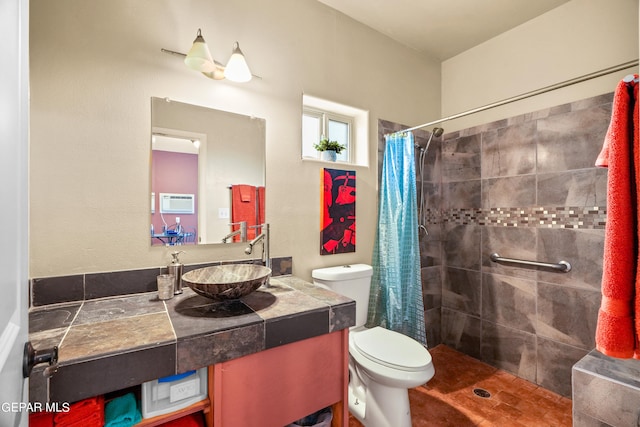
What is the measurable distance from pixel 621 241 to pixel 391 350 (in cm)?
111

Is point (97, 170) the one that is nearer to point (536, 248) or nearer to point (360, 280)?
point (360, 280)

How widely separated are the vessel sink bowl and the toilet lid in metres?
0.70

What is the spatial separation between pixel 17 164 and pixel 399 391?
5.69ft

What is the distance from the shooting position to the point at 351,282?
1938mm

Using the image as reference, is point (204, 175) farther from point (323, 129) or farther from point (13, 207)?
point (13, 207)

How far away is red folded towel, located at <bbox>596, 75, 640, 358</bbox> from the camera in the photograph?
0.89m

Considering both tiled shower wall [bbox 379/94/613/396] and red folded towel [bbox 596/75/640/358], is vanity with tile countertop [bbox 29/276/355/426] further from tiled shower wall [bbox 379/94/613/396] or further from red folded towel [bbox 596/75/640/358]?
tiled shower wall [bbox 379/94/613/396]

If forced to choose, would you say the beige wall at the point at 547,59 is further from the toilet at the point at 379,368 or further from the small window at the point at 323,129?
the toilet at the point at 379,368

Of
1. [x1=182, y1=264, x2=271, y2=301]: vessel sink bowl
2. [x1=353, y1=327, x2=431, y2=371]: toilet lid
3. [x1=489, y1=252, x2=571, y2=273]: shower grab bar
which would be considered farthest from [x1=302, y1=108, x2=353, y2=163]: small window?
[x1=489, y1=252, x2=571, y2=273]: shower grab bar

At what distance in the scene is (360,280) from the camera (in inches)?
78.0

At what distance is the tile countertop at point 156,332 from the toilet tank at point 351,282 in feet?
1.39

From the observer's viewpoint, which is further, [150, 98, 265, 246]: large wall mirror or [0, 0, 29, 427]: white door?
[150, 98, 265, 246]: large wall mirror

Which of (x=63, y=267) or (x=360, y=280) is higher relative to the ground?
(x=63, y=267)

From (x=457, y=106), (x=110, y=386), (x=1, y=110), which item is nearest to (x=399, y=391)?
(x=110, y=386)
